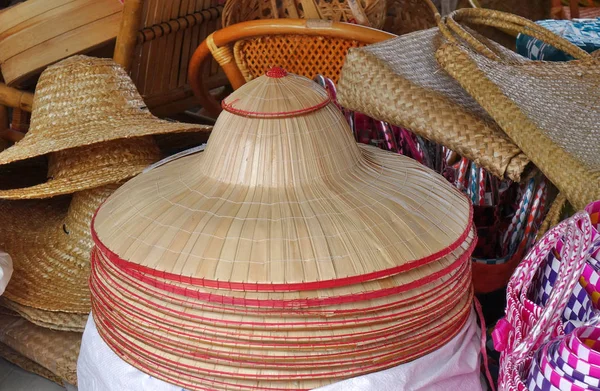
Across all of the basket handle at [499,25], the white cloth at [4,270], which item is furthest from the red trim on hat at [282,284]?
the basket handle at [499,25]

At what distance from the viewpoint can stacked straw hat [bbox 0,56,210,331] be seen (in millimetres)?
1514

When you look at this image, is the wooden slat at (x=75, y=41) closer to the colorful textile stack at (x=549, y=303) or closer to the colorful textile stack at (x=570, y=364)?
the colorful textile stack at (x=549, y=303)

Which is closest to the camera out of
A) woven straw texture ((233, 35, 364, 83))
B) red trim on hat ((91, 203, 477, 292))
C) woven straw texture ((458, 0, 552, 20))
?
red trim on hat ((91, 203, 477, 292))

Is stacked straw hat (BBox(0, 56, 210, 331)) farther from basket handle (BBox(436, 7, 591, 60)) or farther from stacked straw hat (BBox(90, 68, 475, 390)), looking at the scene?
basket handle (BBox(436, 7, 591, 60))

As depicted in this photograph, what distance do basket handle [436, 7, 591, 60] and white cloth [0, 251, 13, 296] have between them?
1.05 meters

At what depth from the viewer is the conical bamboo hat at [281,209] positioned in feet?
2.99

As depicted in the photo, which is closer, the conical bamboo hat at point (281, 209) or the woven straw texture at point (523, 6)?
the conical bamboo hat at point (281, 209)

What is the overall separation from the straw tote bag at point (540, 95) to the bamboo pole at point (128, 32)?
87 cm

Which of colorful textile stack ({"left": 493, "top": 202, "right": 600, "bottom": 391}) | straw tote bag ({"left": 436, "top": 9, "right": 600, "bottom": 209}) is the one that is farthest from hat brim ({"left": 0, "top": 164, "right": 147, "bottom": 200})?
colorful textile stack ({"left": 493, "top": 202, "right": 600, "bottom": 391})

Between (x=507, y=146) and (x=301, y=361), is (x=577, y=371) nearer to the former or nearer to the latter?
(x=301, y=361)

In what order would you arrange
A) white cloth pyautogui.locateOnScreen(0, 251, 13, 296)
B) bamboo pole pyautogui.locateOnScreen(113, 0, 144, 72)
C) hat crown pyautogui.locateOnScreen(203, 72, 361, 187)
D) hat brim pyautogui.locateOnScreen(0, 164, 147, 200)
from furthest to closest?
bamboo pole pyautogui.locateOnScreen(113, 0, 144, 72), hat brim pyautogui.locateOnScreen(0, 164, 147, 200), white cloth pyautogui.locateOnScreen(0, 251, 13, 296), hat crown pyautogui.locateOnScreen(203, 72, 361, 187)

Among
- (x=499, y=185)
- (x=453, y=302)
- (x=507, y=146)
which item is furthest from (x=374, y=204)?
(x=499, y=185)

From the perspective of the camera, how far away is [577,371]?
0.79 m

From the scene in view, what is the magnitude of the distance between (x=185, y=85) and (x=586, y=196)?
61.1 inches
